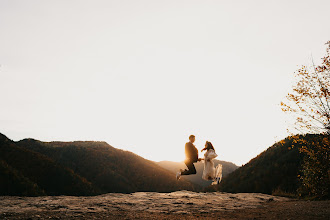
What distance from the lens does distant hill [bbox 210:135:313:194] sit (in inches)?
1072

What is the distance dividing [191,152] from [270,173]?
2234cm

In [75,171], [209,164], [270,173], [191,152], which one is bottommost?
[75,171]

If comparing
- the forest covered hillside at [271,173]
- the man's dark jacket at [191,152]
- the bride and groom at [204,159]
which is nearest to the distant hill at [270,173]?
the forest covered hillside at [271,173]

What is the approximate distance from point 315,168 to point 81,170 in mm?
32274

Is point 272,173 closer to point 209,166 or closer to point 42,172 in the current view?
point 209,166

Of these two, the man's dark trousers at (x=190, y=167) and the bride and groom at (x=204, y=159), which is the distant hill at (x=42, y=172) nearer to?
the man's dark trousers at (x=190, y=167)

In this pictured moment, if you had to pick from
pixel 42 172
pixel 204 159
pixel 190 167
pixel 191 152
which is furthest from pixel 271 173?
pixel 42 172

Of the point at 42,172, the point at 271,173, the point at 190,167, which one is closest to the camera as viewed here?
the point at 190,167

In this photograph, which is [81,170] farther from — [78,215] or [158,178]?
[78,215]

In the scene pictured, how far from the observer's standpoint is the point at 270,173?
99.1 ft

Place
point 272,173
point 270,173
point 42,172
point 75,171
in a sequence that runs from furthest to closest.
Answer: point 75,171 → point 270,173 → point 272,173 → point 42,172

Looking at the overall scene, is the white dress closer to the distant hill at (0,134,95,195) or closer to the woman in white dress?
the woman in white dress

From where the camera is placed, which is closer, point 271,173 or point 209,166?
point 209,166

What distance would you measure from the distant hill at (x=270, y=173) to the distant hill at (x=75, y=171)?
887cm
